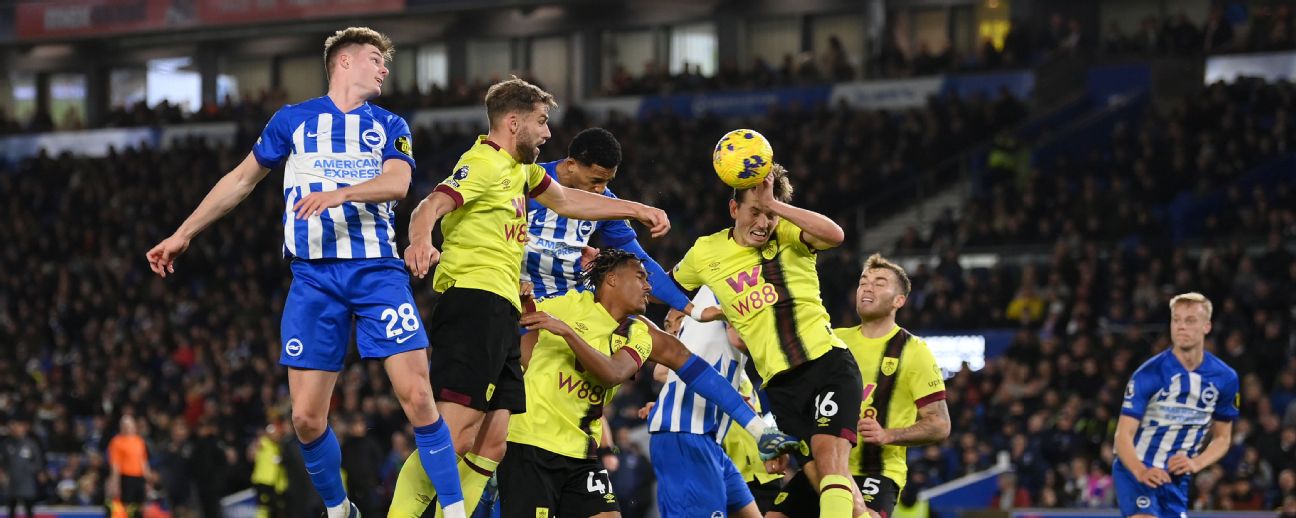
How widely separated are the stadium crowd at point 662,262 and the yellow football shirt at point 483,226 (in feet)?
30.1

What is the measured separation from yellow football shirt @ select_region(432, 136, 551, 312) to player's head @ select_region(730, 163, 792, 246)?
147 cm

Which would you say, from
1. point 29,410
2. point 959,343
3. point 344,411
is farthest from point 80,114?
point 959,343

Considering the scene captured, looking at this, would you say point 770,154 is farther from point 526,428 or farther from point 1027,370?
point 1027,370

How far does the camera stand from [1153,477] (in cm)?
1140

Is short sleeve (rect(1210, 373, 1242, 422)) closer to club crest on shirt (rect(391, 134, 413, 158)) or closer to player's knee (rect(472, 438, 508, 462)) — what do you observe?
player's knee (rect(472, 438, 508, 462))

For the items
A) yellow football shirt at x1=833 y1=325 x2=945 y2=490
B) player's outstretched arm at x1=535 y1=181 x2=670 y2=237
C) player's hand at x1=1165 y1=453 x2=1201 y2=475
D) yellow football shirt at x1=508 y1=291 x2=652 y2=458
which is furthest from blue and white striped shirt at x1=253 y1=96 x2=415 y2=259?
player's hand at x1=1165 y1=453 x2=1201 y2=475

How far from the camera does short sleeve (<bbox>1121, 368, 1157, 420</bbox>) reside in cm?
1159

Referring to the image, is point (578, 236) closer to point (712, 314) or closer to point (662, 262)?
point (712, 314)

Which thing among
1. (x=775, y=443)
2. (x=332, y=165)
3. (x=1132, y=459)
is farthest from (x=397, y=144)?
(x=1132, y=459)

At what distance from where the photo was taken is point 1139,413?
11.6 meters

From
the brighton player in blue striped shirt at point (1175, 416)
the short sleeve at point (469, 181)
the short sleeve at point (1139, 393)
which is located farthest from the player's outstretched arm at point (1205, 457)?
the short sleeve at point (469, 181)

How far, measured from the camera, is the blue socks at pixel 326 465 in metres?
7.91

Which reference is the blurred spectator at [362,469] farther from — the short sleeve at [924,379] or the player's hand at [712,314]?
the short sleeve at [924,379]

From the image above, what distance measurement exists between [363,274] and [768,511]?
3537 mm
